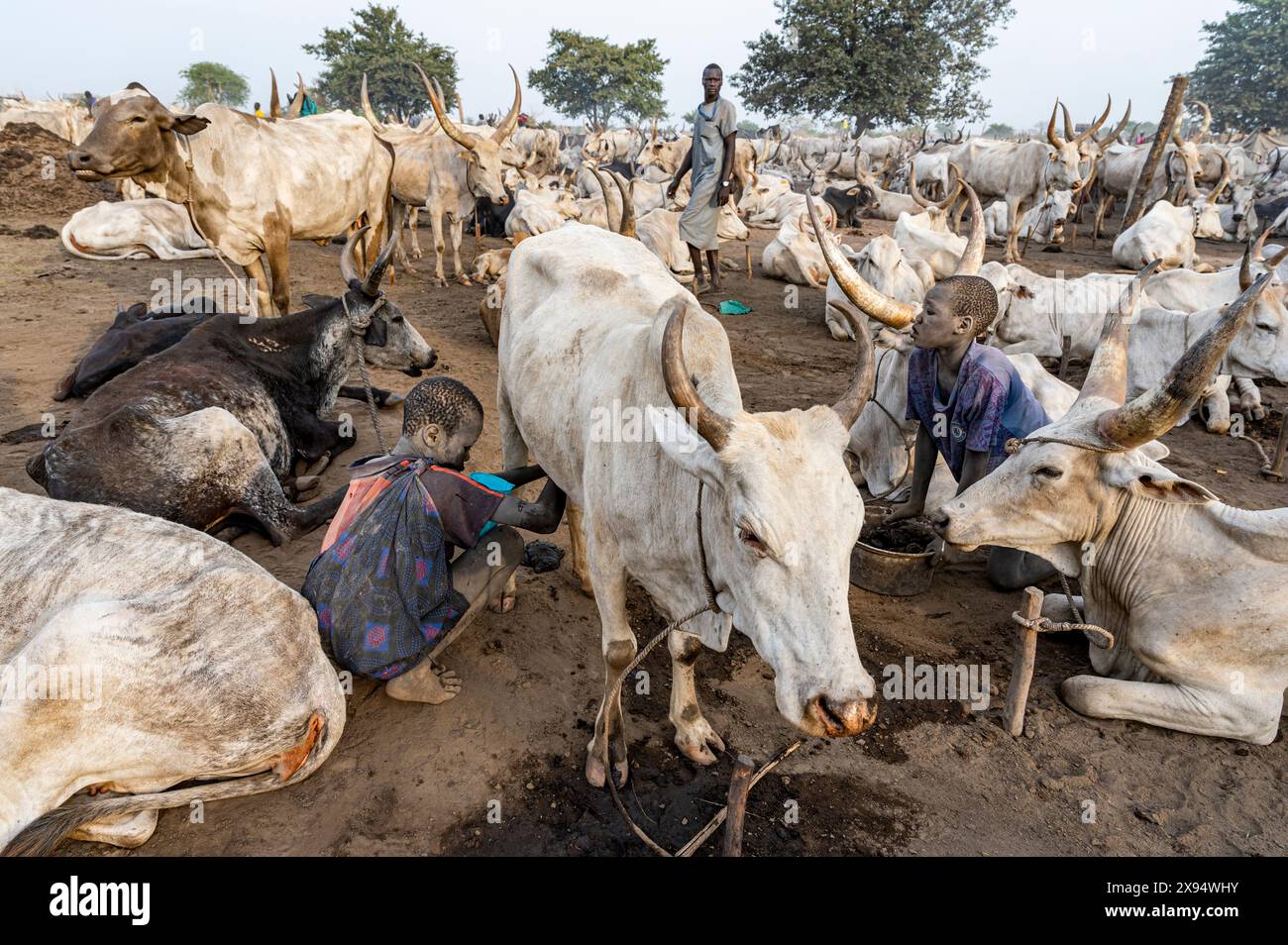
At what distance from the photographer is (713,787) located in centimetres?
297

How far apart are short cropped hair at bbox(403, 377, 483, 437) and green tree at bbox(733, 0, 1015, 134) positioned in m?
36.5

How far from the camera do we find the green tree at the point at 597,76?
43625 mm

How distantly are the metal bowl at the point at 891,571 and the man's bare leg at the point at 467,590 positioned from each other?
195 cm

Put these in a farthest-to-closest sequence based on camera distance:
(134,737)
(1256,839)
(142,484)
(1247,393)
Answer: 1. (1247,393)
2. (142,484)
3. (1256,839)
4. (134,737)

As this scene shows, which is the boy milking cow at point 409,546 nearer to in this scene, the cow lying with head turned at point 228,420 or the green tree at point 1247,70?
the cow lying with head turned at point 228,420

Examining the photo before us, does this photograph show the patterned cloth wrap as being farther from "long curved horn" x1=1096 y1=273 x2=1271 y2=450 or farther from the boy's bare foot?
"long curved horn" x1=1096 y1=273 x2=1271 y2=450

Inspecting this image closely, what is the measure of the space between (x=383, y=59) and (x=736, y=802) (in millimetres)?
45736

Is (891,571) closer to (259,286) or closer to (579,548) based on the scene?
(579,548)

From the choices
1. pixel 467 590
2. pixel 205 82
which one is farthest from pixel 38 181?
pixel 205 82

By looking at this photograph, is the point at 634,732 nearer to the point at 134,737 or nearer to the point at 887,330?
the point at 134,737

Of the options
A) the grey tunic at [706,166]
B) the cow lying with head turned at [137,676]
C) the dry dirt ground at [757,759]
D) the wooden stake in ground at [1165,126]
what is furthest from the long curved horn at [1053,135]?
the cow lying with head turned at [137,676]

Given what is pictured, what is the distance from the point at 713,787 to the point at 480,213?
13093 millimetres

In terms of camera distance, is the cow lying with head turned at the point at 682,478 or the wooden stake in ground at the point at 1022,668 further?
the wooden stake in ground at the point at 1022,668
